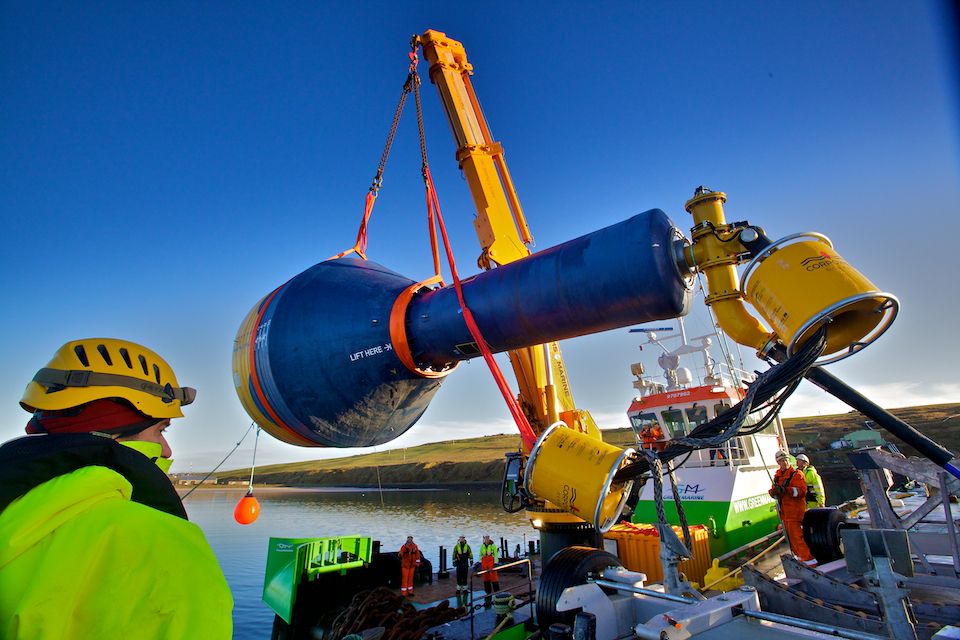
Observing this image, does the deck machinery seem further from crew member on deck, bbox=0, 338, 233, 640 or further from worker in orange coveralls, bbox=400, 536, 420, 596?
worker in orange coveralls, bbox=400, 536, 420, 596

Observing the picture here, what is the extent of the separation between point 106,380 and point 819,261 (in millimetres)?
4285

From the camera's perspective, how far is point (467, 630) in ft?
26.7


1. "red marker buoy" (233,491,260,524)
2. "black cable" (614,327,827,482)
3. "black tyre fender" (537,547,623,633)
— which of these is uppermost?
"black cable" (614,327,827,482)

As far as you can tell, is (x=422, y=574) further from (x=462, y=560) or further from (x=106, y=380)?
(x=106, y=380)

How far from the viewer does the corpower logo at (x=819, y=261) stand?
10.6 ft

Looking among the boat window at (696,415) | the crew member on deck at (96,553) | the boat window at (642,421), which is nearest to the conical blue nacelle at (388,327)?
the crew member on deck at (96,553)

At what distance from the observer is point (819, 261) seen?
3.27 m

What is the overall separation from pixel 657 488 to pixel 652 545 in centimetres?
639

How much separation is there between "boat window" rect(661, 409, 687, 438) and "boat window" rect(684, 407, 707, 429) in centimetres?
19

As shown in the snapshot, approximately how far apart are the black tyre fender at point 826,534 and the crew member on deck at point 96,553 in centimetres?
995

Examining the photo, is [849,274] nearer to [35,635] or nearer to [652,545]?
[35,635]

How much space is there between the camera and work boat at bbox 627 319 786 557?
38.5 ft

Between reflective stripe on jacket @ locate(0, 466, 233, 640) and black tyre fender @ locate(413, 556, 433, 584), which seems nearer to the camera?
reflective stripe on jacket @ locate(0, 466, 233, 640)

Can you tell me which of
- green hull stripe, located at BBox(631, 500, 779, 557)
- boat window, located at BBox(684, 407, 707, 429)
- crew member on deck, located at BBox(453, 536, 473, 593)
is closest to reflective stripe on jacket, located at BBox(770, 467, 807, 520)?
green hull stripe, located at BBox(631, 500, 779, 557)
